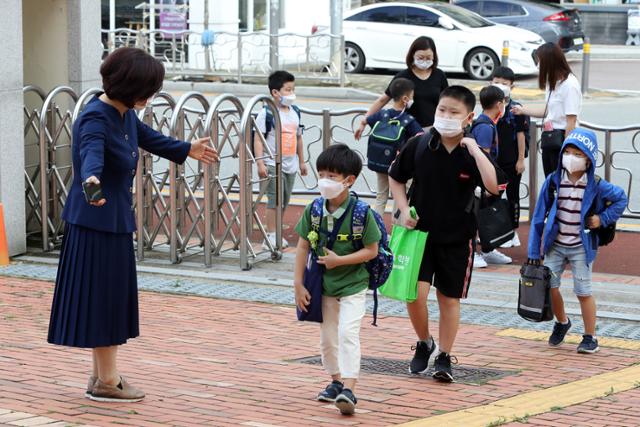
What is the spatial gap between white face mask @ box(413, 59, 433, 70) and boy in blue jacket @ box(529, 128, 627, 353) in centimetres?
292

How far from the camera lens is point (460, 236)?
7.06 meters

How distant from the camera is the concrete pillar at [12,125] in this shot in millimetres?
10231

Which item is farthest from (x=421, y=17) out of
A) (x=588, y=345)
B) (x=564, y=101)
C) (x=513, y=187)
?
(x=588, y=345)

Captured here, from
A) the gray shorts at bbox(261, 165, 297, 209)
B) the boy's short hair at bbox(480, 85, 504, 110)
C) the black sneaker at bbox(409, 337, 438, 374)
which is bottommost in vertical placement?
the black sneaker at bbox(409, 337, 438, 374)

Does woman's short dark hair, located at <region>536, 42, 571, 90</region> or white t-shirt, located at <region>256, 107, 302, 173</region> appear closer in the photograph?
→ woman's short dark hair, located at <region>536, 42, 571, 90</region>

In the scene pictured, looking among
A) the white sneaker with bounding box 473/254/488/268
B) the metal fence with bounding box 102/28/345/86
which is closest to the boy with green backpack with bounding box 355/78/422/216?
the white sneaker with bounding box 473/254/488/268

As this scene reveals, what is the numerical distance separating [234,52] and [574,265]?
18327 millimetres

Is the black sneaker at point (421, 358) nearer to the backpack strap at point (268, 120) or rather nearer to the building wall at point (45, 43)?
the backpack strap at point (268, 120)

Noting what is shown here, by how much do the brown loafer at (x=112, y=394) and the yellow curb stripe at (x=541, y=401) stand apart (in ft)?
4.53

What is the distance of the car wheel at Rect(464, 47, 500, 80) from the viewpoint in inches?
975

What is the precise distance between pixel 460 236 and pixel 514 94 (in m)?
15.9

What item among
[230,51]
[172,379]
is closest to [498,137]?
[172,379]

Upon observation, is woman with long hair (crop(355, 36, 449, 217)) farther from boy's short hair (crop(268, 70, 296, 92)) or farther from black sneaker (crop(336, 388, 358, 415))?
black sneaker (crop(336, 388, 358, 415))

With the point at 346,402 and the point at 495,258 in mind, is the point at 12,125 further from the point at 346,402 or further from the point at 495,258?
the point at 346,402
